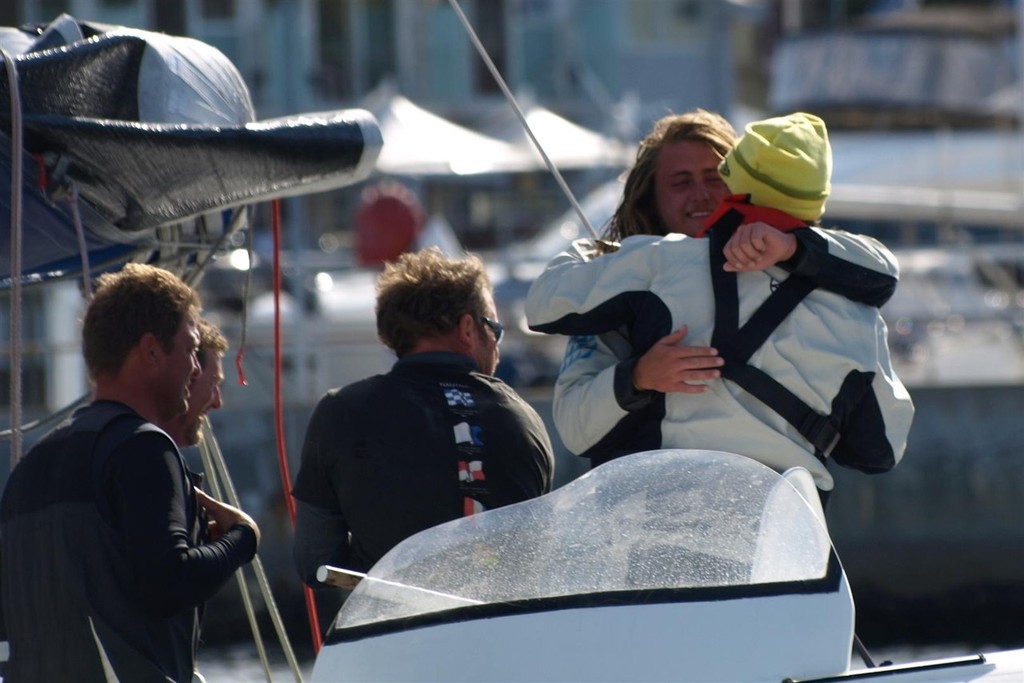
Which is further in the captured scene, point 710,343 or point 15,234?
point 15,234

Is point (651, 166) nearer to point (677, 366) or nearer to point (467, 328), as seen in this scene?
point (467, 328)

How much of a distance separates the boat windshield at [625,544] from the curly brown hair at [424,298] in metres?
0.68

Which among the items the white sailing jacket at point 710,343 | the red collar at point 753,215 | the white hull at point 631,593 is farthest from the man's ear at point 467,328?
the white hull at point 631,593

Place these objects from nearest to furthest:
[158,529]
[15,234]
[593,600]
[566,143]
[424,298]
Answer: [593,600] < [158,529] < [15,234] < [424,298] < [566,143]

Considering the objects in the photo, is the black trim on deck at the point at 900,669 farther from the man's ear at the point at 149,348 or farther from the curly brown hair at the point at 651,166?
the man's ear at the point at 149,348

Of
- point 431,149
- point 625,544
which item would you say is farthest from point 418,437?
point 431,149

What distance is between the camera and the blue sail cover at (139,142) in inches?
128

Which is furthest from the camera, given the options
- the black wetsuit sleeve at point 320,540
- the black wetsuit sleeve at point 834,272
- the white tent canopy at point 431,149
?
the white tent canopy at point 431,149

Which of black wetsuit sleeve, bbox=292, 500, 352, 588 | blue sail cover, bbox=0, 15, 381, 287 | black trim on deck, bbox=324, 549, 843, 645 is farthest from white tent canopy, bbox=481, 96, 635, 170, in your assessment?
black trim on deck, bbox=324, 549, 843, 645

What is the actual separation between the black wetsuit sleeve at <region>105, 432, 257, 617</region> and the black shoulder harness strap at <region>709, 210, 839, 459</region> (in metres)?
0.91

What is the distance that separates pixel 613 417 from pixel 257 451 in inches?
333

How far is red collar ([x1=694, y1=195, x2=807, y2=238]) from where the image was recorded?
2787 mm

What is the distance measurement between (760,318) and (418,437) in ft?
2.22

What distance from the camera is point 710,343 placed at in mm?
2781
